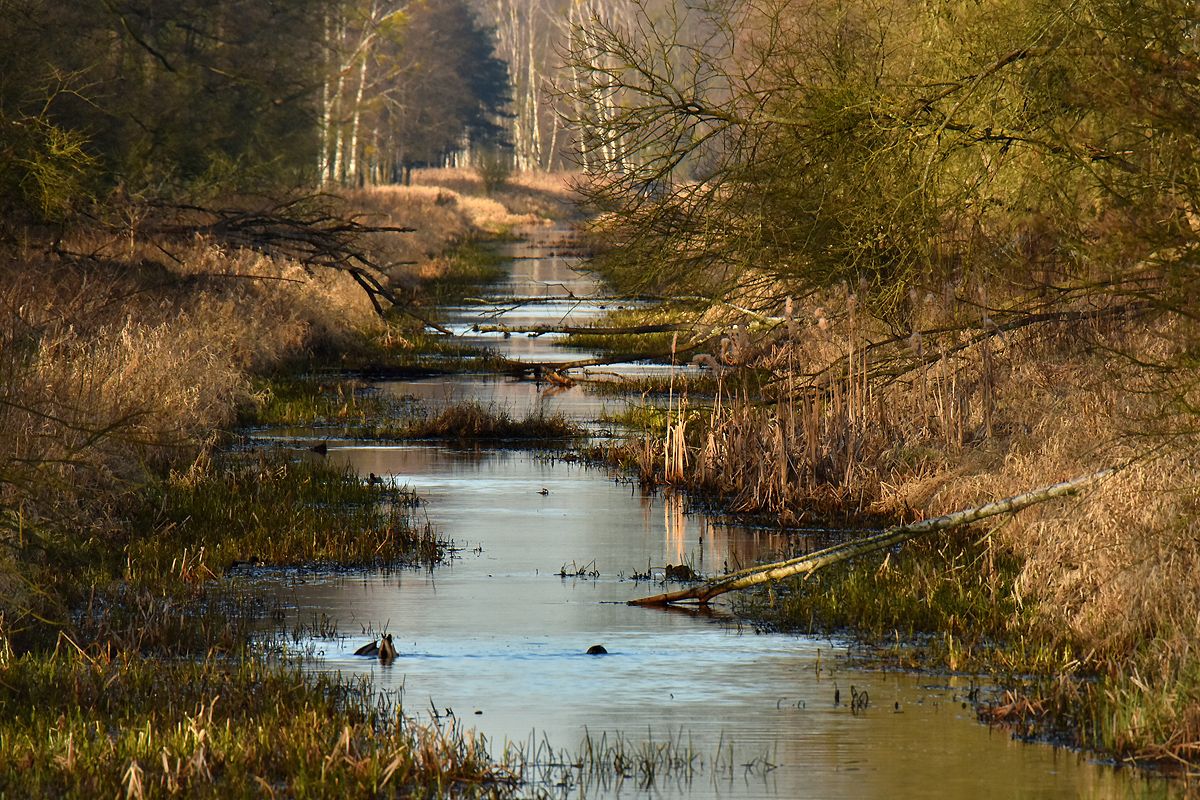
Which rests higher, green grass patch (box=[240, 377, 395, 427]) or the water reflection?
green grass patch (box=[240, 377, 395, 427])

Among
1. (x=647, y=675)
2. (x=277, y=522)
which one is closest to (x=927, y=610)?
(x=647, y=675)

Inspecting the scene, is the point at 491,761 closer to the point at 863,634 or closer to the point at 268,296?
the point at 863,634

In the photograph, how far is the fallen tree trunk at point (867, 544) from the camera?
959 cm

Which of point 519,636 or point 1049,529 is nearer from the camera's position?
point 519,636

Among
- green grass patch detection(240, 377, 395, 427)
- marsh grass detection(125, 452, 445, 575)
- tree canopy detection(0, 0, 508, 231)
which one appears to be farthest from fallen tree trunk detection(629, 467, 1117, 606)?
green grass patch detection(240, 377, 395, 427)

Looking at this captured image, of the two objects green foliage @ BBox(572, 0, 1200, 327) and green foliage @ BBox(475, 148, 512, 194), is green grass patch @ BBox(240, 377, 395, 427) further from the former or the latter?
green foliage @ BBox(475, 148, 512, 194)

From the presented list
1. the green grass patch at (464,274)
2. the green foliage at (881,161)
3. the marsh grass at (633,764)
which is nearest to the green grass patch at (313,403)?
the green foliage at (881,161)

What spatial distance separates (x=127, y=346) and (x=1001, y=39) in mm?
7827

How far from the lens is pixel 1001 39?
602 inches

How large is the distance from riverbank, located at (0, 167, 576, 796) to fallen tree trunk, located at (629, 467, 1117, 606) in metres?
2.38

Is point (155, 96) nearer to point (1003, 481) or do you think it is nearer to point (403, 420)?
point (403, 420)

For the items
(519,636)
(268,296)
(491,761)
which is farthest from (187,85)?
(491,761)

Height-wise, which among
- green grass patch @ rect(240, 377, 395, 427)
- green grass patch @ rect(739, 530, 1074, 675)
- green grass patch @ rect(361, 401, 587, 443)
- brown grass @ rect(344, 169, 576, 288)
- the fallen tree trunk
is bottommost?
green grass patch @ rect(739, 530, 1074, 675)

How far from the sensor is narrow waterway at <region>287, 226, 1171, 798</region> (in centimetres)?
691
